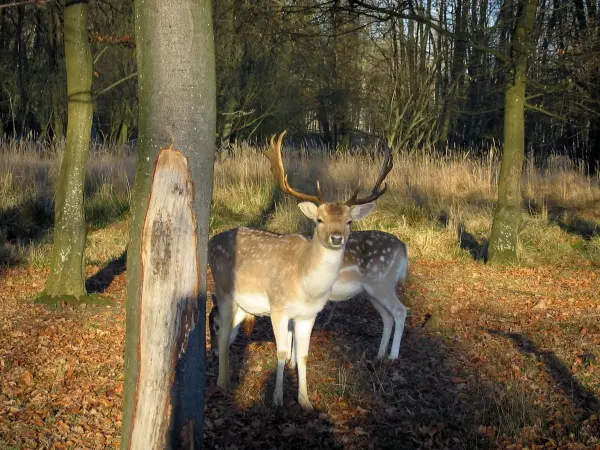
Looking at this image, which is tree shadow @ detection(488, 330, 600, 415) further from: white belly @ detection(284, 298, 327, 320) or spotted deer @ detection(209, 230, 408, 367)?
white belly @ detection(284, 298, 327, 320)

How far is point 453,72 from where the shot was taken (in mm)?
26266

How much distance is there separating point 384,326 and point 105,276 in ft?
16.3

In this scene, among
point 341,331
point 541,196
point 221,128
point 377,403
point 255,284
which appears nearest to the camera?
point 377,403

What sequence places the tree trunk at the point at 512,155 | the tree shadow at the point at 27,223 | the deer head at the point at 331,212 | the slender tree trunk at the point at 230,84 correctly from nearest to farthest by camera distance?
the deer head at the point at 331,212
the tree trunk at the point at 512,155
the tree shadow at the point at 27,223
the slender tree trunk at the point at 230,84

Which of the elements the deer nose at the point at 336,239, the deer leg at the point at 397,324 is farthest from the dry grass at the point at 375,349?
the deer nose at the point at 336,239

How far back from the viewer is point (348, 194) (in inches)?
610

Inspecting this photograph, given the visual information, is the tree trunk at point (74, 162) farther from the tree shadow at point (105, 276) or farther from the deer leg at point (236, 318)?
the deer leg at point (236, 318)

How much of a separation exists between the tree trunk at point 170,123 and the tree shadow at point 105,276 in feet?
19.8

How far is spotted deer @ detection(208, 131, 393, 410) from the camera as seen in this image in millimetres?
5828

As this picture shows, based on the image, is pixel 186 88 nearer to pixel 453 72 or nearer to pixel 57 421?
pixel 57 421

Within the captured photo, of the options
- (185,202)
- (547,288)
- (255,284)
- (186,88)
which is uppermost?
(186,88)

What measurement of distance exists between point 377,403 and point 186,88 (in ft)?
10.5

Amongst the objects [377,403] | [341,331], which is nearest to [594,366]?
[377,403]

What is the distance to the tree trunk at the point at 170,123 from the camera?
3881mm
